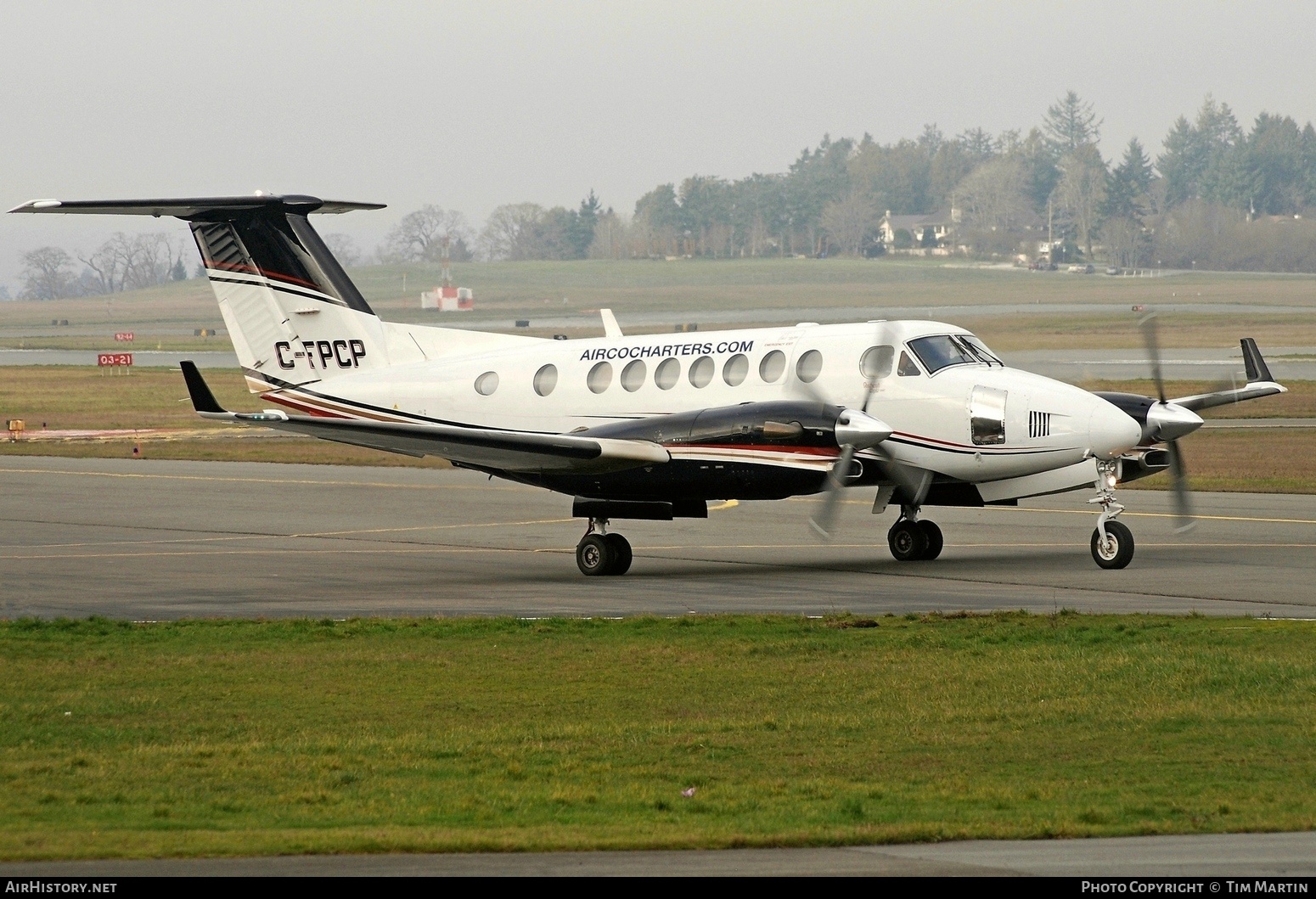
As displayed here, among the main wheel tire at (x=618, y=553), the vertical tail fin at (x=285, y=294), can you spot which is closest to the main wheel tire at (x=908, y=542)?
the main wheel tire at (x=618, y=553)

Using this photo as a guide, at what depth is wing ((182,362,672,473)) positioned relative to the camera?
22.2 meters

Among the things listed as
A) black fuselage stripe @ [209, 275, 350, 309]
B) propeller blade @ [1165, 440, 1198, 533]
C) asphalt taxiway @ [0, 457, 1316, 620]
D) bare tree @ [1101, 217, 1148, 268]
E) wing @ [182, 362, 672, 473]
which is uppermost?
bare tree @ [1101, 217, 1148, 268]

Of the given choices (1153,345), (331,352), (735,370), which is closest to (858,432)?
(735,370)

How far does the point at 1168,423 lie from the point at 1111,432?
40.9 inches

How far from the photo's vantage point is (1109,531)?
21672 millimetres

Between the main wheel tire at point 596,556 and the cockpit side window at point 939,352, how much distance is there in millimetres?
5225

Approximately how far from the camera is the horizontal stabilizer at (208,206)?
971 inches

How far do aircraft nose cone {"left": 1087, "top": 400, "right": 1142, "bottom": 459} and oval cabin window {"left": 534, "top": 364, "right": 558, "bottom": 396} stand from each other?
324 inches

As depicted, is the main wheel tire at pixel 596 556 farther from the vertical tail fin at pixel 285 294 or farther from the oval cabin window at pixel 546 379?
the vertical tail fin at pixel 285 294

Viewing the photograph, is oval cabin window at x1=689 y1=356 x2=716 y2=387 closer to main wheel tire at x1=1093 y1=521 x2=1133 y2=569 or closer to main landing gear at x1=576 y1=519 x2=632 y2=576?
main landing gear at x1=576 y1=519 x2=632 y2=576

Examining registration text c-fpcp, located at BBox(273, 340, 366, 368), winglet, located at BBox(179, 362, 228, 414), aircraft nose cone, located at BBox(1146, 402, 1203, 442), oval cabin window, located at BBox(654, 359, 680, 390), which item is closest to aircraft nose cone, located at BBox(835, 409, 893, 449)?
oval cabin window, located at BBox(654, 359, 680, 390)

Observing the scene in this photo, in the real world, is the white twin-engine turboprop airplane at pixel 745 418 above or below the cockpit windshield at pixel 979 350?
below

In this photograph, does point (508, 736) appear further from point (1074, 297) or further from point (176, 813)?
point (1074, 297)

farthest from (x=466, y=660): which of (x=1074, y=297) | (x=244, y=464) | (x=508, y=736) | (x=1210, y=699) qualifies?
(x=1074, y=297)
